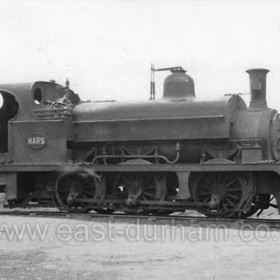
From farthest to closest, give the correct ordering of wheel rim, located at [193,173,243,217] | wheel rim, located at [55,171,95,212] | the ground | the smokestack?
wheel rim, located at [55,171,95,212] → the smokestack → wheel rim, located at [193,173,243,217] → the ground

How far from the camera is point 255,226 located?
9.88m

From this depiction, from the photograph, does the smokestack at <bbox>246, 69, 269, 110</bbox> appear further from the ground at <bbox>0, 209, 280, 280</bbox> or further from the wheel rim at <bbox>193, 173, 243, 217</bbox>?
the ground at <bbox>0, 209, 280, 280</bbox>

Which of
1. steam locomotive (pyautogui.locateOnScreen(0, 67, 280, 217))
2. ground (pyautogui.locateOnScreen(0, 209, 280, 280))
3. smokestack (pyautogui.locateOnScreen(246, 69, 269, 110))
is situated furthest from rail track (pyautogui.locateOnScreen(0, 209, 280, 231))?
smokestack (pyautogui.locateOnScreen(246, 69, 269, 110))

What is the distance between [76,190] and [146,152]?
1689 millimetres

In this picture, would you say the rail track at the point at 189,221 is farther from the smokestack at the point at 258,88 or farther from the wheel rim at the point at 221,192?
the smokestack at the point at 258,88

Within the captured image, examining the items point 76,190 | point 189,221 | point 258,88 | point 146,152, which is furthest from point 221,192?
point 76,190

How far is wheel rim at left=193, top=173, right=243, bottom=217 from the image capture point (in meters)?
11.3

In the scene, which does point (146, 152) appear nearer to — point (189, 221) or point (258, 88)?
point (189, 221)

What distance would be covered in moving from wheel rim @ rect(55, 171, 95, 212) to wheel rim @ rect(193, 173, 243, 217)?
234 centimetres

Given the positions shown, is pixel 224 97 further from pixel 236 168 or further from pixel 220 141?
pixel 236 168

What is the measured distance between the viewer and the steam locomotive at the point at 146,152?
37.3 feet

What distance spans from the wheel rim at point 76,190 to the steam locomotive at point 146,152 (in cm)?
2

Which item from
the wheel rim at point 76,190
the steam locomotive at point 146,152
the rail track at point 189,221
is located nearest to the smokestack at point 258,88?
the steam locomotive at point 146,152

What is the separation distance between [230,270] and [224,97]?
6.22 meters
